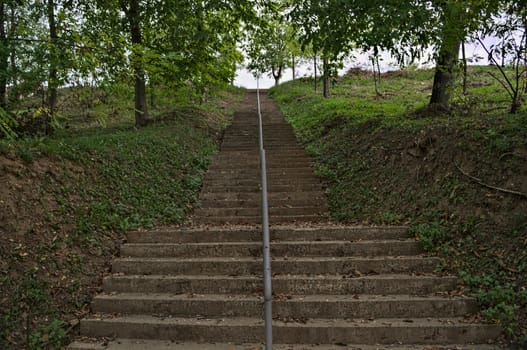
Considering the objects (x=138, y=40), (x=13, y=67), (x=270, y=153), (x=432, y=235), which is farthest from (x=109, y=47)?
(x=138, y=40)

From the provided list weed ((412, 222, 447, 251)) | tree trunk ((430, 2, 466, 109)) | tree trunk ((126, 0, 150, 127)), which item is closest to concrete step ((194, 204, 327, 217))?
weed ((412, 222, 447, 251))

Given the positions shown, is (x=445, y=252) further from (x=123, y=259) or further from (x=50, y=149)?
(x=50, y=149)

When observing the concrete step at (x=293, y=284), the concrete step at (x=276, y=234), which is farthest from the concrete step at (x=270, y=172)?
the concrete step at (x=293, y=284)

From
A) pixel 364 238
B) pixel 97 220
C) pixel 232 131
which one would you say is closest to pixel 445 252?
pixel 364 238

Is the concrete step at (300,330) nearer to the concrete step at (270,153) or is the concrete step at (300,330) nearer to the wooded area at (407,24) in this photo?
the wooded area at (407,24)

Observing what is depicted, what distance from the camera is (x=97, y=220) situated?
5.68m

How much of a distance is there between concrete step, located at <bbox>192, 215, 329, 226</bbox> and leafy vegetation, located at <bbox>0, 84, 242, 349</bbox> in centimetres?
46

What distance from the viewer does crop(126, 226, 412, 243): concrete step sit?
5559 mm

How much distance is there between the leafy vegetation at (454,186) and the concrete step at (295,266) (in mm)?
425

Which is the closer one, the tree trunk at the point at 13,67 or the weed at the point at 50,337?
the weed at the point at 50,337

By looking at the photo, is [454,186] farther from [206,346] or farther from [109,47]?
[109,47]

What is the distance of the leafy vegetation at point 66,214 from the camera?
4.06 metres

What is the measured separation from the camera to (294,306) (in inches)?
167

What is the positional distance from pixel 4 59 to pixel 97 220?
2886mm
